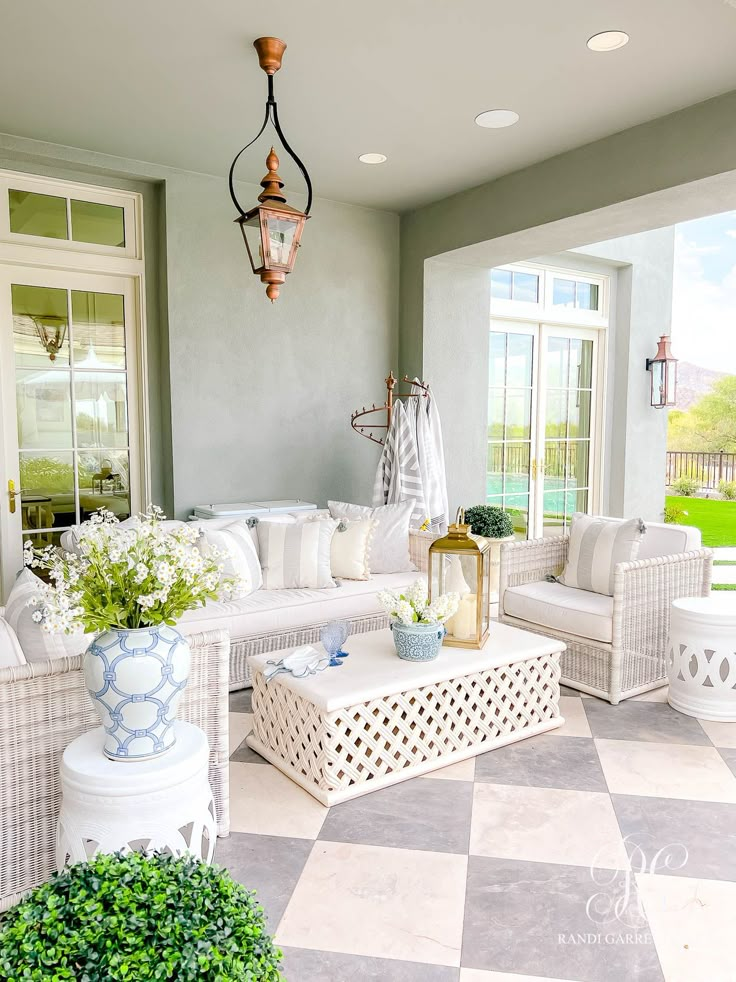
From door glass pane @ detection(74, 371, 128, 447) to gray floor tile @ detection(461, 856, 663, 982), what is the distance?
136 inches

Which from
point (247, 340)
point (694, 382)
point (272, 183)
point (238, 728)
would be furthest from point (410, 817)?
point (694, 382)

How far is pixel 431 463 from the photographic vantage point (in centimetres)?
501

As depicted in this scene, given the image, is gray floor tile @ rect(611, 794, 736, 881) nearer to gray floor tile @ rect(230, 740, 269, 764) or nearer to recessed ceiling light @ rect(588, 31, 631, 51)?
gray floor tile @ rect(230, 740, 269, 764)

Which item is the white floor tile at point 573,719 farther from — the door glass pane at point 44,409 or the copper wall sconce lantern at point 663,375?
the copper wall sconce lantern at point 663,375

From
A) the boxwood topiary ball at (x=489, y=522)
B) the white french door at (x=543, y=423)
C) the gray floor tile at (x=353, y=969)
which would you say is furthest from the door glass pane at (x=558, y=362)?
the gray floor tile at (x=353, y=969)

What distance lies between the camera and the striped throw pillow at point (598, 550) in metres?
3.71

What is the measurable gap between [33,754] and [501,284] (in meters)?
5.28

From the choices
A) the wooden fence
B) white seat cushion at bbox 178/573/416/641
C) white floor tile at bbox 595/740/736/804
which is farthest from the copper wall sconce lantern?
the wooden fence

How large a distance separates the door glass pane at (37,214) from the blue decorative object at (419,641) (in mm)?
3223

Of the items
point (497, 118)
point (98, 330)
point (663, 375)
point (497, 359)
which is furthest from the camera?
point (663, 375)

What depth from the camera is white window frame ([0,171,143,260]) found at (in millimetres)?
4152

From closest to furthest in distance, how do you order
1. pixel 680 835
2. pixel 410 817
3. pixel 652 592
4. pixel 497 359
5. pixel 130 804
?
1. pixel 130 804
2. pixel 680 835
3. pixel 410 817
4. pixel 652 592
5. pixel 497 359

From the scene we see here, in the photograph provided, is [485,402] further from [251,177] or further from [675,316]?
[675,316]

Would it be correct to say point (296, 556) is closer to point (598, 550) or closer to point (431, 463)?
point (431, 463)
